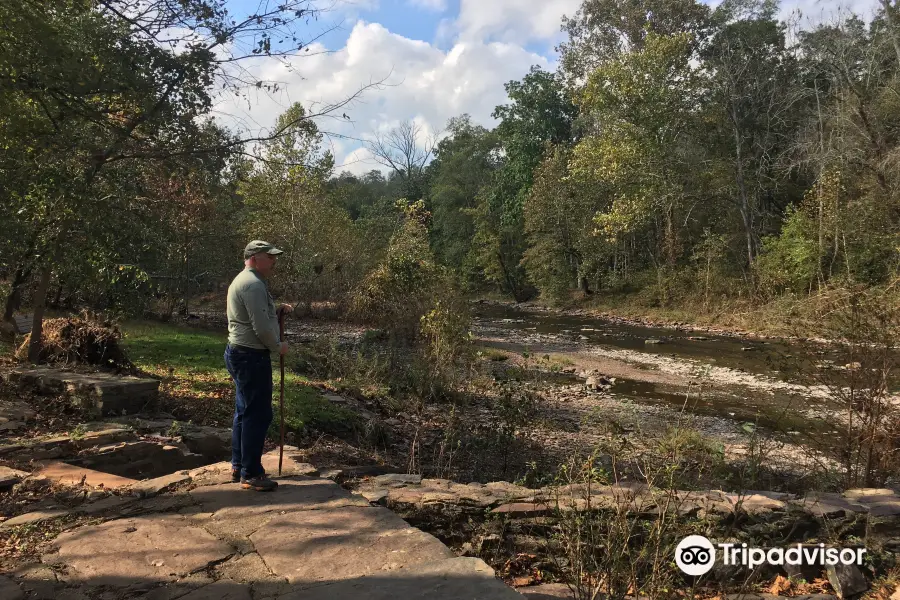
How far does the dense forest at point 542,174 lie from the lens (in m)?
6.46

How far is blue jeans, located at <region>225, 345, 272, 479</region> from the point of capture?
4.25 m

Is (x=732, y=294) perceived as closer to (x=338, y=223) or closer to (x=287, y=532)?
(x=338, y=223)

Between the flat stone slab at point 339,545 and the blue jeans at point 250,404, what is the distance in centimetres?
66

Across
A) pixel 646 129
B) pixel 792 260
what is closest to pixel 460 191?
pixel 646 129

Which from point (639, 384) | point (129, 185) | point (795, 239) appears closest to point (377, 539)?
point (129, 185)

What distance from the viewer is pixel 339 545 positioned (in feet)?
10.9

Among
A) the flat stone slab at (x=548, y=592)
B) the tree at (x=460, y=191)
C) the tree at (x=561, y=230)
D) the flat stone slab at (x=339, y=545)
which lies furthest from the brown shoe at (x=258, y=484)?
the tree at (x=460, y=191)

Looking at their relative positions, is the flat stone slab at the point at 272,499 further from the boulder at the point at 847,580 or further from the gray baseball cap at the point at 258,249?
the boulder at the point at 847,580

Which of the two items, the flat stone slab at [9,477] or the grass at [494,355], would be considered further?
the grass at [494,355]

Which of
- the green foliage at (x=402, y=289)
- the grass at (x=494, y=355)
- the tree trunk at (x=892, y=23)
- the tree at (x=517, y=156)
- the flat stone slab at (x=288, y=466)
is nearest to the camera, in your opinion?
the flat stone slab at (x=288, y=466)

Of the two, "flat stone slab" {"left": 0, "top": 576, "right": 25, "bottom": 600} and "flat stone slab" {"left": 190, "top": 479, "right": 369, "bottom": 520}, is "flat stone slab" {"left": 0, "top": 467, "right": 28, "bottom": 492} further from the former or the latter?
"flat stone slab" {"left": 0, "top": 576, "right": 25, "bottom": 600}

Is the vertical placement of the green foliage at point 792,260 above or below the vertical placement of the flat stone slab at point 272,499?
above

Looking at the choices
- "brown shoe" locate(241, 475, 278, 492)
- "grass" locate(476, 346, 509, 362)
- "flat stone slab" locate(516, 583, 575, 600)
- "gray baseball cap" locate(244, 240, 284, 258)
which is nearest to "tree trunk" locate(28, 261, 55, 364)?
"gray baseball cap" locate(244, 240, 284, 258)

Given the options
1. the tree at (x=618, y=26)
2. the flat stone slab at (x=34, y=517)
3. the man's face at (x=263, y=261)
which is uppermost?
the tree at (x=618, y=26)
